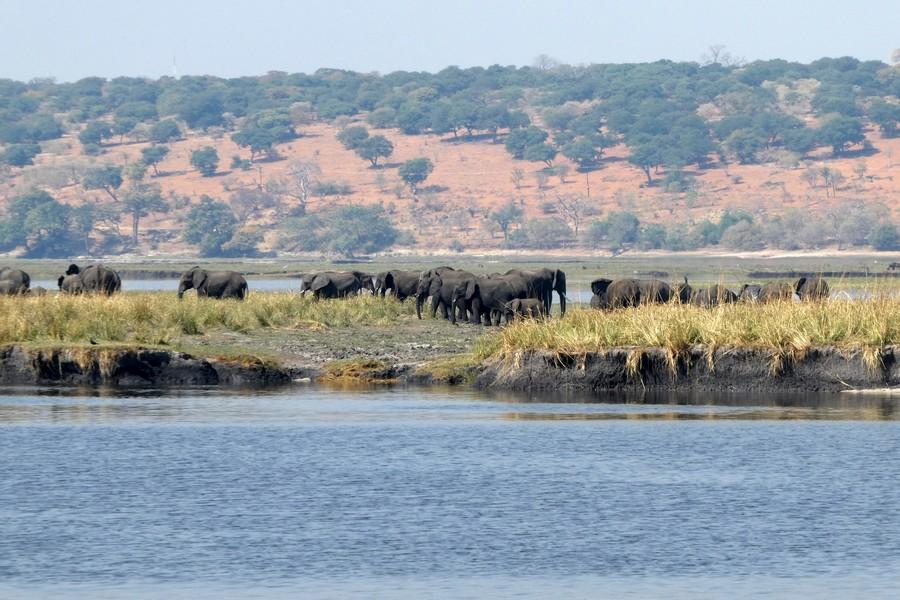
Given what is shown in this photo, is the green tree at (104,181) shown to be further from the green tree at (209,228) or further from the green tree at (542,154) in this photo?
the green tree at (542,154)

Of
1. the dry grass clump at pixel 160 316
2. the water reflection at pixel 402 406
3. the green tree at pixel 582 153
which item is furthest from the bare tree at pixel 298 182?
the water reflection at pixel 402 406

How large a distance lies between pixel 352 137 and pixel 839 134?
48394 mm

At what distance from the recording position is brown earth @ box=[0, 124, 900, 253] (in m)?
156

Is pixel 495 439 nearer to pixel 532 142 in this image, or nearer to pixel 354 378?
pixel 354 378

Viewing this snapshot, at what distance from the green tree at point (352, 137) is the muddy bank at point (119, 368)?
15285cm

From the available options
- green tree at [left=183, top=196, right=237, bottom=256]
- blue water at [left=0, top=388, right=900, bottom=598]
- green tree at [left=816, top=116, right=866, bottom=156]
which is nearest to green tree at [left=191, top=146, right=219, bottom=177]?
green tree at [left=183, top=196, right=237, bottom=256]

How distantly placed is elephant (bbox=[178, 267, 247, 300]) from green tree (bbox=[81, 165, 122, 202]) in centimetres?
12194

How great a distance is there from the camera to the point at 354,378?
3406 centimetres

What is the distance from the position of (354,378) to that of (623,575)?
58.3 feet

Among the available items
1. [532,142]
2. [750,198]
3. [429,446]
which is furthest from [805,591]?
[532,142]

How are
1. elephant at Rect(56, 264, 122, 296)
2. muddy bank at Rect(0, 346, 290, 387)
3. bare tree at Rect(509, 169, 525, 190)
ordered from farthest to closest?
bare tree at Rect(509, 169, 525, 190) → elephant at Rect(56, 264, 122, 296) → muddy bank at Rect(0, 346, 290, 387)

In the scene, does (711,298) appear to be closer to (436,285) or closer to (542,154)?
(436,285)

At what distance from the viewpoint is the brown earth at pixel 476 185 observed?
156 metres

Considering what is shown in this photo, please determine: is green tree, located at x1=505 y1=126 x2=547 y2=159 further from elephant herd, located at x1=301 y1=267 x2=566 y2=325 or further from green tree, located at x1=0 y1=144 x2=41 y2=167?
elephant herd, located at x1=301 y1=267 x2=566 y2=325
